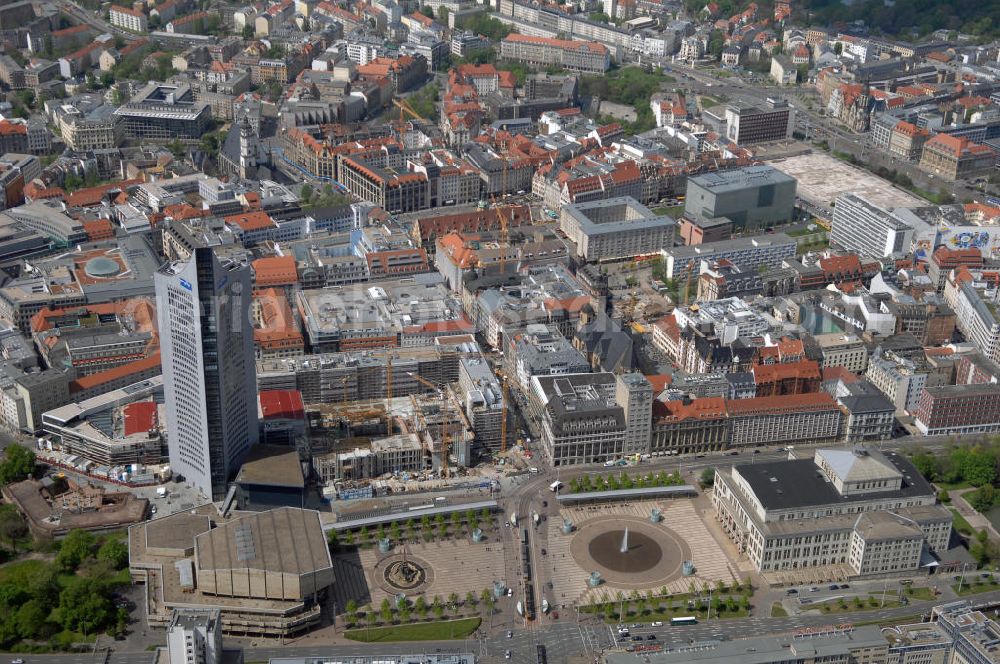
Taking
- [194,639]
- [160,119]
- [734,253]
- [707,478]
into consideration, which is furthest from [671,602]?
[160,119]

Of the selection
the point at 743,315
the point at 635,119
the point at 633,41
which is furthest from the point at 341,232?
the point at 633,41

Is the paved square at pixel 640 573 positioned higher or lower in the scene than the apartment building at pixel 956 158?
lower

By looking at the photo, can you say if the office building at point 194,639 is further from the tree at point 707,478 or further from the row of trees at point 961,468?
the row of trees at point 961,468

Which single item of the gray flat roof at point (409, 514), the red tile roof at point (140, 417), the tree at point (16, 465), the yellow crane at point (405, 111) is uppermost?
the yellow crane at point (405, 111)

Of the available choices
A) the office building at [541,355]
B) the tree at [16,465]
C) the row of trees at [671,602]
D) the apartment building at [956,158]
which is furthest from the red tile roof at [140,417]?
the apartment building at [956,158]

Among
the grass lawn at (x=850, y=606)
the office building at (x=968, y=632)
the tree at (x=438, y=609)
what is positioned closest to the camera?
the office building at (x=968, y=632)

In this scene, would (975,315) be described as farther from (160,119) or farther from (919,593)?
(160,119)

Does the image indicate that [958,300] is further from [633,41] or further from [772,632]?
[633,41]
